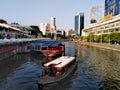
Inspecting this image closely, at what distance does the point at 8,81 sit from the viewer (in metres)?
38.1

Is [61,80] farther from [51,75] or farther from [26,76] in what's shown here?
[26,76]

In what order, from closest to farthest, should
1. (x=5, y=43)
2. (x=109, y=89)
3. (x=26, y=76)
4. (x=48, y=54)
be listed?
(x=109, y=89) → (x=26, y=76) → (x=5, y=43) → (x=48, y=54)

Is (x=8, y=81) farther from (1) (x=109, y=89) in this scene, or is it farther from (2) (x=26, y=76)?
(1) (x=109, y=89)

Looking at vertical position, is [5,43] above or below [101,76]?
above

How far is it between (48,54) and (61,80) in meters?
41.9

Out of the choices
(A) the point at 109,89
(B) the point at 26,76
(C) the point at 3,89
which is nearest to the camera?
(C) the point at 3,89

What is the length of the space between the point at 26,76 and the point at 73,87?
35.8ft

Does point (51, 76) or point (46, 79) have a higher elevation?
point (51, 76)

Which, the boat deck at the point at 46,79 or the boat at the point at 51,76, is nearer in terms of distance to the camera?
the boat at the point at 51,76

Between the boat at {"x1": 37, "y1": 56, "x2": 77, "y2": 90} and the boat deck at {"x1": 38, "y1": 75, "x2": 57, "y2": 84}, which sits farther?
the boat deck at {"x1": 38, "y1": 75, "x2": 57, "y2": 84}

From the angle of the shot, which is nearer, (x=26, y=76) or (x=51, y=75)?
(x=51, y=75)

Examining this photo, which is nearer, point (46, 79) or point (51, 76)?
point (46, 79)

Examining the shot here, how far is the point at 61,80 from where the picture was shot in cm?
3841

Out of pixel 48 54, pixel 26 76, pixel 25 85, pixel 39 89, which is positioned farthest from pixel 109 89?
pixel 48 54
